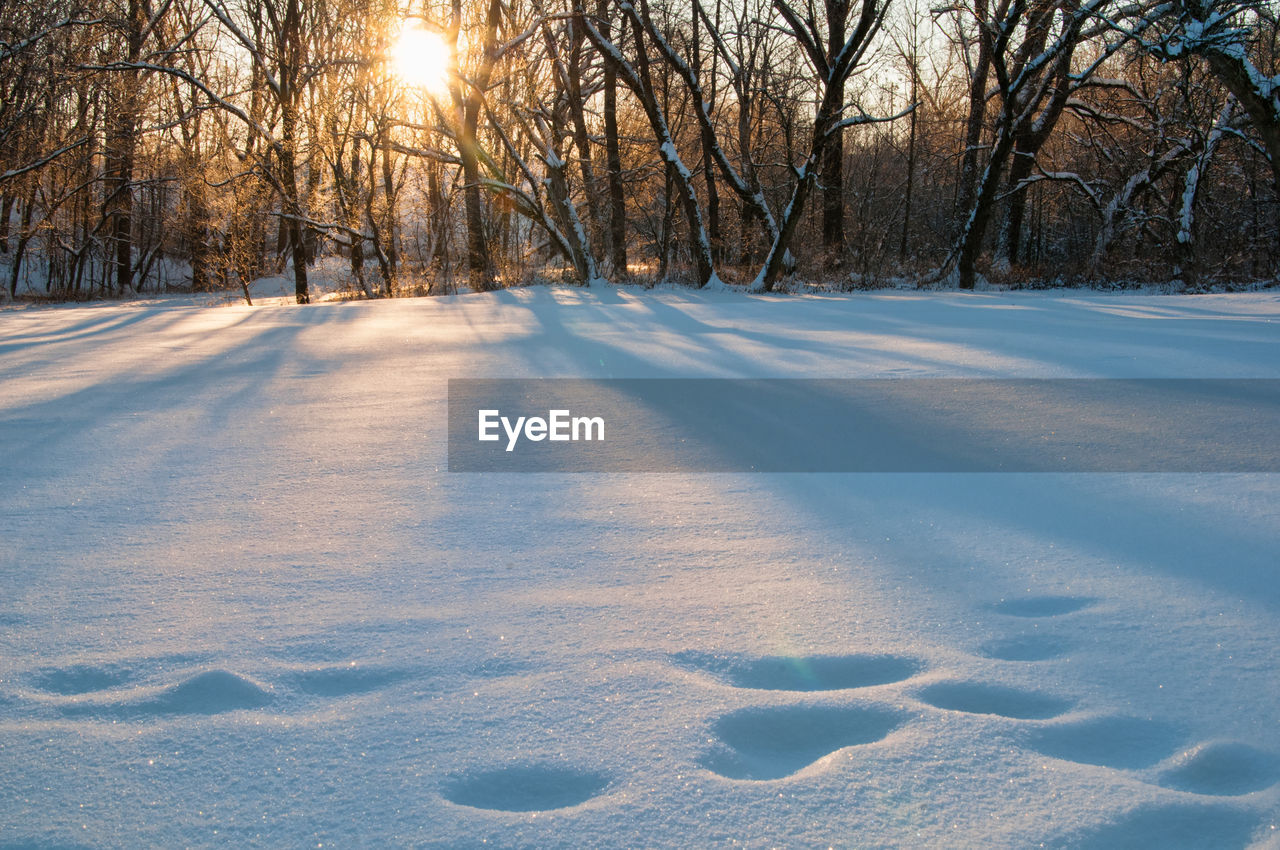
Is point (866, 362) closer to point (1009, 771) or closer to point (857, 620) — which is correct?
point (857, 620)

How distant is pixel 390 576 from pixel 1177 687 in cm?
181

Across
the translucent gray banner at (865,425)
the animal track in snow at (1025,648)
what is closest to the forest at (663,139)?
the translucent gray banner at (865,425)

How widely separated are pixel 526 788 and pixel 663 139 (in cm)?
Result: 1212

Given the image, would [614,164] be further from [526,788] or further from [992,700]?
[526,788]

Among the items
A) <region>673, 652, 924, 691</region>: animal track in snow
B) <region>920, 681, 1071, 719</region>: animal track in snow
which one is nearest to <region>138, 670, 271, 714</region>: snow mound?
<region>673, 652, 924, 691</region>: animal track in snow

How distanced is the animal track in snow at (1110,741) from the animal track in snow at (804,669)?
0.28 meters

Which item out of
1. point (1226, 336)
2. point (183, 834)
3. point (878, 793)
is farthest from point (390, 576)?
point (1226, 336)

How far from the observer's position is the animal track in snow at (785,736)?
136 cm

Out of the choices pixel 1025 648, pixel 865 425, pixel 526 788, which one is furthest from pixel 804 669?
pixel 865 425

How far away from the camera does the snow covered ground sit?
49.7 inches

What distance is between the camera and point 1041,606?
1912mm

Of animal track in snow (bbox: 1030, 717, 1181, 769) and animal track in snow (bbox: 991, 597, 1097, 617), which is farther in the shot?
animal track in snow (bbox: 991, 597, 1097, 617)

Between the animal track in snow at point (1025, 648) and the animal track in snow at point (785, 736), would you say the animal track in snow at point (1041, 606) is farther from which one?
the animal track in snow at point (785, 736)

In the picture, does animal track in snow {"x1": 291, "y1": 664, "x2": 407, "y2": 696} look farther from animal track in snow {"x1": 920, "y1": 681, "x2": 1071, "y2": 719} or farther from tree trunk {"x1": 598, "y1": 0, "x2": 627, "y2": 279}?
tree trunk {"x1": 598, "y1": 0, "x2": 627, "y2": 279}
